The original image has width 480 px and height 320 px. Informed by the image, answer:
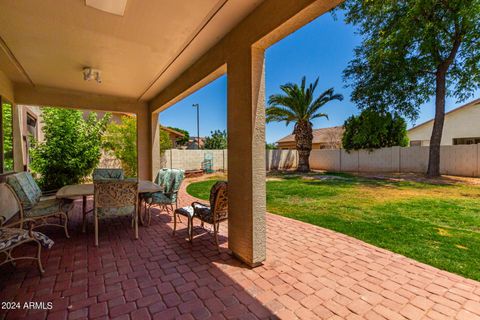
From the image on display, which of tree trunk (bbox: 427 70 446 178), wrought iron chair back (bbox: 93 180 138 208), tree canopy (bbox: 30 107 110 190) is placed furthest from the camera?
tree trunk (bbox: 427 70 446 178)

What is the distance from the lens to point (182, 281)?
239 cm

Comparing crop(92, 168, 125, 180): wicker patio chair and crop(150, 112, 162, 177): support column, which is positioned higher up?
crop(150, 112, 162, 177): support column

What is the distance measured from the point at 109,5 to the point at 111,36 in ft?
2.47

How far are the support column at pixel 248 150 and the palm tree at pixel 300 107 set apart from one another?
37.4 ft

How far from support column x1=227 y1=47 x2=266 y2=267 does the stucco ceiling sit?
1.90ft

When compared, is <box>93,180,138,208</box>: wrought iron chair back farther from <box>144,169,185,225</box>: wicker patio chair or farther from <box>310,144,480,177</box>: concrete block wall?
<box>310,144,480,177</box>: concrete block wall

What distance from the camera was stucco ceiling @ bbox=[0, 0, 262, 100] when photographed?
2420 mm

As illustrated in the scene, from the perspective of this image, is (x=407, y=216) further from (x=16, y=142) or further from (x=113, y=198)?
(x=16, y=142)

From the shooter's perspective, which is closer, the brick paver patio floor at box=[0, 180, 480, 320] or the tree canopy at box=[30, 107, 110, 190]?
the brick paver patio floor at box=[0, 180, 480, 320]

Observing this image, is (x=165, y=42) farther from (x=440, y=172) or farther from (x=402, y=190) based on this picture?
(x=440, y=172)

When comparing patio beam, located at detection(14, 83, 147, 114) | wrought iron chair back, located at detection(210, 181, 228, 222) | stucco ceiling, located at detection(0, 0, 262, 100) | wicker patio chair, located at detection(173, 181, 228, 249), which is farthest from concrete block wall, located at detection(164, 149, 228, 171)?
wrought iron chair back, located at detection(210, 181, 228, 222)

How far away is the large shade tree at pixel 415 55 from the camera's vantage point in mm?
9422

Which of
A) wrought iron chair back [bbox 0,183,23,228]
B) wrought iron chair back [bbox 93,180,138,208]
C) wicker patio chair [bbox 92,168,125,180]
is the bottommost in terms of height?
wrought iron chair back [bbox 0,183,23,228]

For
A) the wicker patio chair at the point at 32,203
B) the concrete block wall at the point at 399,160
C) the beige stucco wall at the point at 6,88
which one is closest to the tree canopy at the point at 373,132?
the concrete block wall at the point at 399,160
